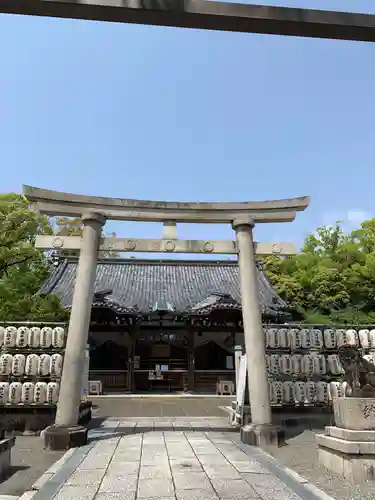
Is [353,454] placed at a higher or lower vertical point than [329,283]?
lower

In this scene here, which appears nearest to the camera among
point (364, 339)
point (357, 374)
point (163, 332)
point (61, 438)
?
point (357, 374)

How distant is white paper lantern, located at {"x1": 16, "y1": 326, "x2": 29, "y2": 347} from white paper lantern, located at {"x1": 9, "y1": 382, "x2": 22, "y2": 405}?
35.8 inches

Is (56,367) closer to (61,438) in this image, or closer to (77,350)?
(77,350)

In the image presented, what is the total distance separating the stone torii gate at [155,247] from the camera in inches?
306

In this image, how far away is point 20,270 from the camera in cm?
1914

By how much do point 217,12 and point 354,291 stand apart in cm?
A: 3181

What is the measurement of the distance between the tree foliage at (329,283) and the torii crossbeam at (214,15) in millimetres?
24505

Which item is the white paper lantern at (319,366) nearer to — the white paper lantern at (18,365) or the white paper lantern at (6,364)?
the white paper lantern at (18,365)

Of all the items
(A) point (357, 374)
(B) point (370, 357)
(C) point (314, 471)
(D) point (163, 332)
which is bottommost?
(C) point (314, 471)

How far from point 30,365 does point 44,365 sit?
0.32m

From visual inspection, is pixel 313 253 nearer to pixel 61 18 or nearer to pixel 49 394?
pixel 49 394

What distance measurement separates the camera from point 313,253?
41844 millimetres

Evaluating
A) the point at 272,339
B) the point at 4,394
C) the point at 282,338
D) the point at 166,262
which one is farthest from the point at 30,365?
the point at 166,262

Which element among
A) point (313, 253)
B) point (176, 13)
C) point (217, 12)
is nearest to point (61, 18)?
point (176, 13)
